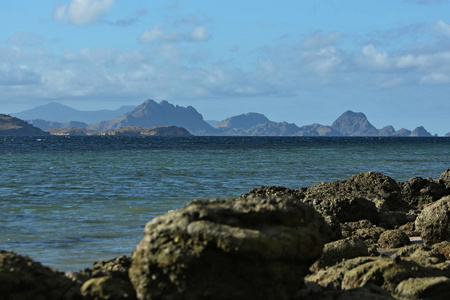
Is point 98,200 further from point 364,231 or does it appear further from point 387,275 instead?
point 387,275

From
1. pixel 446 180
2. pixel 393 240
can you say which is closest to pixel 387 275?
pixel 393 240

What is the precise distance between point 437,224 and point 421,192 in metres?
6.88

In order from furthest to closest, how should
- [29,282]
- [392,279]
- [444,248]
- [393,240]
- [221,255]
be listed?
[393,240] < [444,248] < [392,279] < [29,282] < [221,255]

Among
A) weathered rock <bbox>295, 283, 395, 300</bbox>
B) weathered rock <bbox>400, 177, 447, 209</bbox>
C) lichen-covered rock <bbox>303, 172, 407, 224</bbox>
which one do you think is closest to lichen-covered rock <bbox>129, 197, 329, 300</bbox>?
weathered rock <bbox>295, 283, 395, 300</bbox>

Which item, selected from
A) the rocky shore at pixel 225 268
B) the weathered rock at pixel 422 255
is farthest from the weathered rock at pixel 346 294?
the weathered rock at pixel 422 255

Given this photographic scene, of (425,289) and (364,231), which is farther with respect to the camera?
(364,231)

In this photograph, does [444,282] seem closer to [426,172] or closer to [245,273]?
[245,273]

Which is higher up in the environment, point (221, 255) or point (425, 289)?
point (221, 255)

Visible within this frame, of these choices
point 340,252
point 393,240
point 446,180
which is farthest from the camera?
point 446,180

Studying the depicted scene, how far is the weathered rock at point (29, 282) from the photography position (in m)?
6.11

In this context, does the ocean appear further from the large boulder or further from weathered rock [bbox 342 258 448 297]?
weathered rock [bbox 342 258 448 297]

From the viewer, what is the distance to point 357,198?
1402cm

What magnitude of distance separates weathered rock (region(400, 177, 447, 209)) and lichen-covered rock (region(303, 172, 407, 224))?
45 centimetres

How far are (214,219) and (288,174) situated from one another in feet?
88.7
